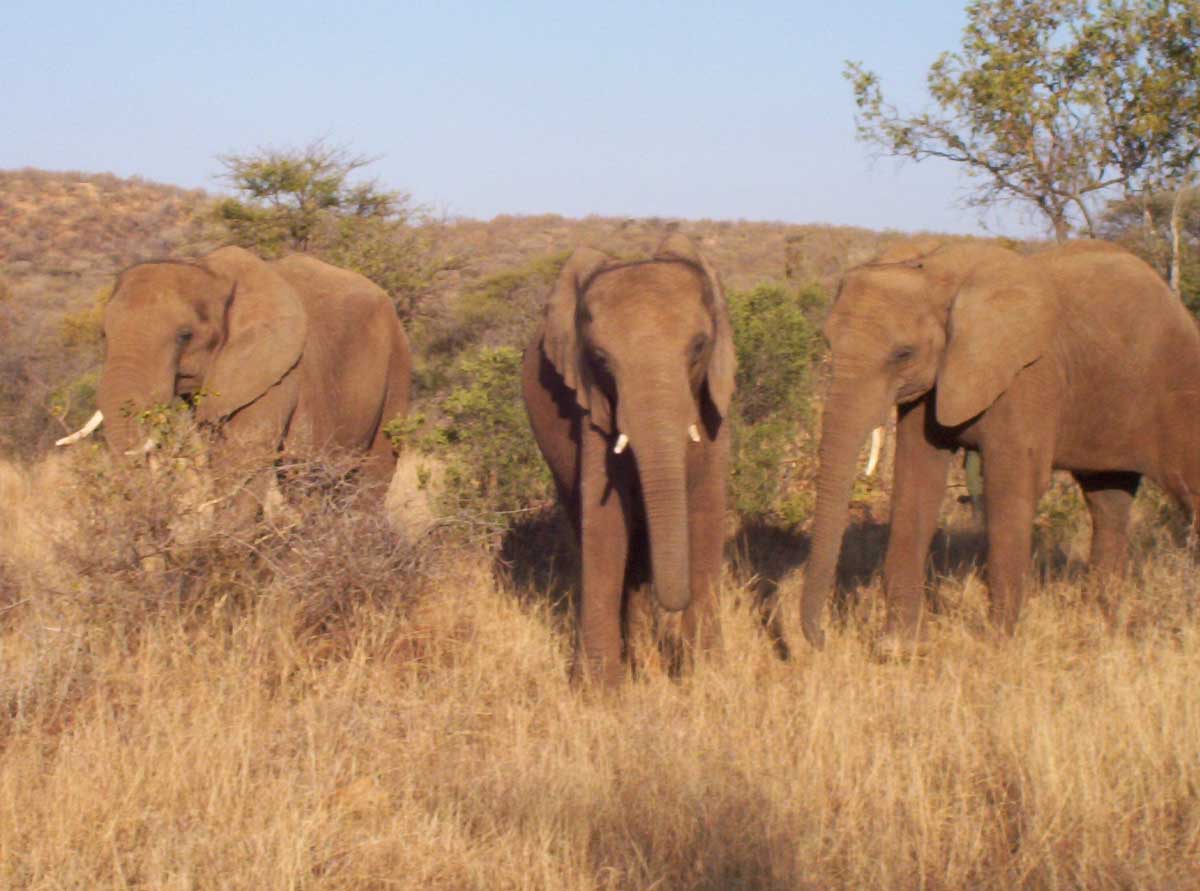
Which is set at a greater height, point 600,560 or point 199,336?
point 199,336

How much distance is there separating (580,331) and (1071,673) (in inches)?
109

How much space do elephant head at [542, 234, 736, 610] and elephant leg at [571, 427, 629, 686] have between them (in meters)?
0.12

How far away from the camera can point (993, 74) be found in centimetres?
1092

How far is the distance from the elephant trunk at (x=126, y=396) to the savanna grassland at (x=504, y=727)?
24.0 inches

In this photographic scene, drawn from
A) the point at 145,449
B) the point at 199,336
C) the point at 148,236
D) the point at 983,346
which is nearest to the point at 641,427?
the point at 983,346

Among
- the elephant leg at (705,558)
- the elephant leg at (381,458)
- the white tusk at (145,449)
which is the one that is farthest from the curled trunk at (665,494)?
the elephant leg at (381,458)

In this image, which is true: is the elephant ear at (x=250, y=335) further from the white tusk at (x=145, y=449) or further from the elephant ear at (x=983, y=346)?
the elephant ear at (x=983, y=346)

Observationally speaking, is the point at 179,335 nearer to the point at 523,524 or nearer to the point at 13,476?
the point at 523,524

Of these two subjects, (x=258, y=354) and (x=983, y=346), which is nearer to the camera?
(x=983, y=346)

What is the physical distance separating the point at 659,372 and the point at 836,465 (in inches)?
55.3

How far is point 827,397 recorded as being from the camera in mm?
6988

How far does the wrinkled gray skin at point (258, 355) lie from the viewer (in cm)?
789

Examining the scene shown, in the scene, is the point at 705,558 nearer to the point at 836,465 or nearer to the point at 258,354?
the point at 836,465

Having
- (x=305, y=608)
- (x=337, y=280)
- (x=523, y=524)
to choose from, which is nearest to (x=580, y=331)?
(x=305, y=608)
